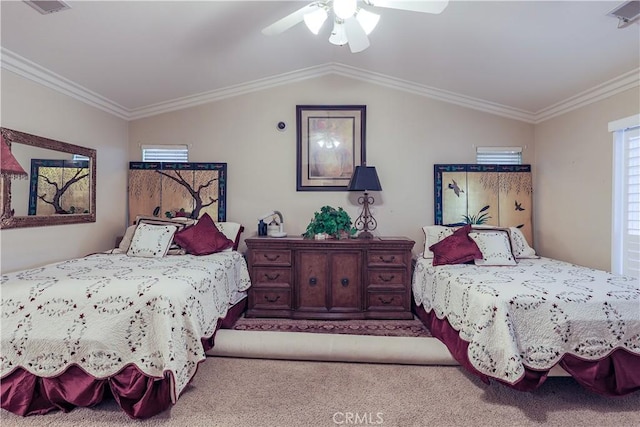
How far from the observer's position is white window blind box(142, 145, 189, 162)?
4.04 metres

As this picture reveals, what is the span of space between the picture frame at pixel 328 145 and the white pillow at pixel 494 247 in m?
1.58

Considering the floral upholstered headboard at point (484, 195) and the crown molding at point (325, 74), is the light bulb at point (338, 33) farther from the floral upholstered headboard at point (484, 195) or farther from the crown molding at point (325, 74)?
the floral upholstered headboard at point (484, 195)

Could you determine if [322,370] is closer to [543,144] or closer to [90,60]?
[90,60]

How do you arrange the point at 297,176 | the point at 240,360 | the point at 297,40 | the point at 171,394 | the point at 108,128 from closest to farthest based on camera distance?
the point at 171,394 → the point at 240,360 → the point at 297,40 → the point at 108,128 → the point at 297,176

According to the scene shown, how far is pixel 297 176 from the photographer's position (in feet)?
13.0

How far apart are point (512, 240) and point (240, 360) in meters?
2.95

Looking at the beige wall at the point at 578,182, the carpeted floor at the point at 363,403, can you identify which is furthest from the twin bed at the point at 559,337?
the beige wall at the point at 578,182

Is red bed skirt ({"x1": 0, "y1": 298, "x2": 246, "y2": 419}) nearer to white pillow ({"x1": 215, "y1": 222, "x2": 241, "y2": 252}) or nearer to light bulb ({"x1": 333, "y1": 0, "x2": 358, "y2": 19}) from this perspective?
white pillow ({"x1": 215, "y1": 222, "x2": 241, "y2": 252})

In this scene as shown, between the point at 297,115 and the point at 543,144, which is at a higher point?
the point at 297,115

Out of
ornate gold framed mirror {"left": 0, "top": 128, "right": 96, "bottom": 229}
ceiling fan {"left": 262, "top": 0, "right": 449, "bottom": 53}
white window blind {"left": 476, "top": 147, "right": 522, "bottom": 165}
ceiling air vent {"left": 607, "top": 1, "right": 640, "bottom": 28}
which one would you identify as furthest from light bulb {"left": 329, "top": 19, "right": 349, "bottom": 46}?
ornate gold framed mirror {"left": 0, "top": 128, "right": 96, "bottom": 229}

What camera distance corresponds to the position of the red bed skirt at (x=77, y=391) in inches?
72.6

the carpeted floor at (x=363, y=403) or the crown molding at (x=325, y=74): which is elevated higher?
the crown molding at (x=325, y=74)

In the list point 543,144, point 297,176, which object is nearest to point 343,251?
point 297,176

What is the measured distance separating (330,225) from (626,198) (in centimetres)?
272
